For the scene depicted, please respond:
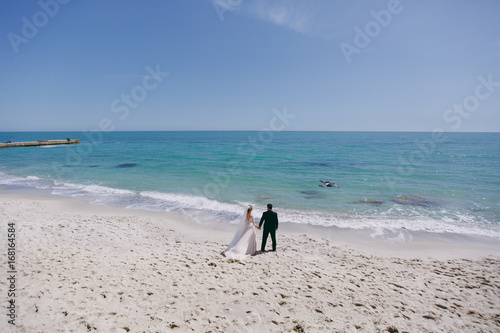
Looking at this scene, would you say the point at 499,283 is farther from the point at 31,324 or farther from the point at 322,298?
the point at 31,324

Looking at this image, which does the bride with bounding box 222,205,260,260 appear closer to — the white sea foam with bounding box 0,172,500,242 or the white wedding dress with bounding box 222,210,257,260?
the white wedding dress with bounding box 222,210,257,260

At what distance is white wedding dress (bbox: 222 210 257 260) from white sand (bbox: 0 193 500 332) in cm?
48

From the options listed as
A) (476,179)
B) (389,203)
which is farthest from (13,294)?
(476,179)

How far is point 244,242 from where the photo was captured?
8438mm

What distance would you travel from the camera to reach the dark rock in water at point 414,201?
1669 centimetres

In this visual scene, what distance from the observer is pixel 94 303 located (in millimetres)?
5242

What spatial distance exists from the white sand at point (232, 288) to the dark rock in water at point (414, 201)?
23.0 feet

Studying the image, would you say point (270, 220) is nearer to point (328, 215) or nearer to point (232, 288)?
point (232, 288)

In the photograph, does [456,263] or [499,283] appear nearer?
[499,283]

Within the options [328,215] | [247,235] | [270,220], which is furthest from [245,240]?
[328,215]

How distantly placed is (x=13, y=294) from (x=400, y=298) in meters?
9.60

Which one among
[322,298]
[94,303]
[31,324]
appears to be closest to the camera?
[31,324]

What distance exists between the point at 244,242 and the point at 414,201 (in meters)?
15.5

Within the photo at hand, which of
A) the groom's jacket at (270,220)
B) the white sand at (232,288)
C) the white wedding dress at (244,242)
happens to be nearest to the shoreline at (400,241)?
the white sand at (232,288)
